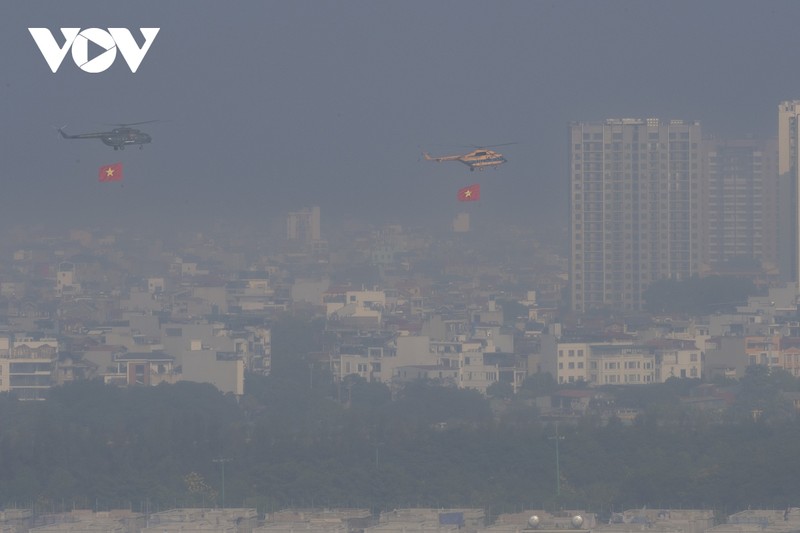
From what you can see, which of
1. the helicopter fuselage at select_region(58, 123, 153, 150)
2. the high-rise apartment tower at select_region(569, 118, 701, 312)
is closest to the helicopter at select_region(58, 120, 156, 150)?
the helicopter fuselage at select_region(58, 123, 153, 150)

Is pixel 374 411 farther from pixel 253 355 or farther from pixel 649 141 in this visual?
pixel 649 141

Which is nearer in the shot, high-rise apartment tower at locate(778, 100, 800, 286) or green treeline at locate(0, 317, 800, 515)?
green treeline at locate(0, 317, 800, 515)

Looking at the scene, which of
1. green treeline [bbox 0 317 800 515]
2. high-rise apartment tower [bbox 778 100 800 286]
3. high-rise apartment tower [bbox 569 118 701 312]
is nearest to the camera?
green treeline [bbox 0 317 800 515]

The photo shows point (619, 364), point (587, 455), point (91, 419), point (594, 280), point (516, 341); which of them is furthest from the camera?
point (594, 280)

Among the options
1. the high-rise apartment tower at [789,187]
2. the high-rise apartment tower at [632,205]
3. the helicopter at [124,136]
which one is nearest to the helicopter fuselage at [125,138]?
the helicopter at [124,136]

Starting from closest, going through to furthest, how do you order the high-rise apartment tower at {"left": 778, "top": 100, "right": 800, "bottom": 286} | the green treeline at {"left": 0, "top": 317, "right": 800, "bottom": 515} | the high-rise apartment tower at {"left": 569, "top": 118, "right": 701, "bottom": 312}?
the green treeline at {"left": 0, "top": 317, "right": 800, "bottom": 515}
the high-rise apartment tower at {"left": 569, "top": 118, "right": 701, "bottom": 312}
the high-rise apartment tower at {"left": 778, "top": 100, "right": 800, "bottom": 286}

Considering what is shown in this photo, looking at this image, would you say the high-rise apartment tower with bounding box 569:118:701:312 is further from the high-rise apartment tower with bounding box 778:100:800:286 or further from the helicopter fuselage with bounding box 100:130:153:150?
the helicopter fuselage with bounding box 100:130:153:150

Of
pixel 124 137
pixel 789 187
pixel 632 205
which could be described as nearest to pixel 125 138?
pixel 124 137

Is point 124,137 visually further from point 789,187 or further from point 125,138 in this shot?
point 789,187

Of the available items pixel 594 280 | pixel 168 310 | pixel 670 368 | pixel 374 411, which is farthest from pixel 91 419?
pixel 594 280
